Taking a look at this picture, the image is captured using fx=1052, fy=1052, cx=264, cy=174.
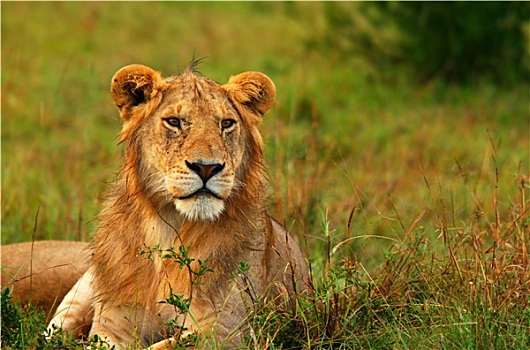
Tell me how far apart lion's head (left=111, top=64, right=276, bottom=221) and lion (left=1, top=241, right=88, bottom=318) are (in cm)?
79

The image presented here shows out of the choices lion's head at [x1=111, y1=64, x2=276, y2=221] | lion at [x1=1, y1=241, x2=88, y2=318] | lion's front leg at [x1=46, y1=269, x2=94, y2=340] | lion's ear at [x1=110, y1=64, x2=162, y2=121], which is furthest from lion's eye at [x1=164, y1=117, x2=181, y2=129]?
lion at [x1=1, y1=241, x2=88, y2=318]

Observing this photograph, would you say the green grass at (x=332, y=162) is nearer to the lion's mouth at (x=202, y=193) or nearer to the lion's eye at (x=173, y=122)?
the lion's eye at (x=173, y=122)

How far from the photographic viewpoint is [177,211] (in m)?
3.62

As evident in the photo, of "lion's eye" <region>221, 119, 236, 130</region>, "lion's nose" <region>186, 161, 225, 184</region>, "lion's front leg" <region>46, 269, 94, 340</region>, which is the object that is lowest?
"lion's front leg" <region>46, 269, 94, 340</region>

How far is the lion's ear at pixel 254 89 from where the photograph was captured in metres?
3.79

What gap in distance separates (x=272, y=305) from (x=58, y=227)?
1.98m

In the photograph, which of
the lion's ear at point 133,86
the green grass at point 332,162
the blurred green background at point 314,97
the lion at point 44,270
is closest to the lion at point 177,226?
the lion's ear at point 133,86

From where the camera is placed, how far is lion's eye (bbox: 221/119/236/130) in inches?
141

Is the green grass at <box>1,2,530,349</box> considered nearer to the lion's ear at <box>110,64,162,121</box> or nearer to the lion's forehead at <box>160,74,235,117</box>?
the lion's ear at <box>110,64,162,121</box>

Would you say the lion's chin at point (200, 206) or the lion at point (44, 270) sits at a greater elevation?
the lion's chin at point (200, 206)

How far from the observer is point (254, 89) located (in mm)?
3803

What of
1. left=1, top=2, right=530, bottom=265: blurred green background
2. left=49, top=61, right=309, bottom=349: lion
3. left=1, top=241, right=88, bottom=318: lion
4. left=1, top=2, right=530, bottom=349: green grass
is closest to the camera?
left=49, top=61, right=309, bottom=349: lion

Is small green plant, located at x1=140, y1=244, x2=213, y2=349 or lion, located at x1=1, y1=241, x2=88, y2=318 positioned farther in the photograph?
lion, located at x1=1, y1=241, x2=88, y2=318

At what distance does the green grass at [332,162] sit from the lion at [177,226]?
0.54ft
